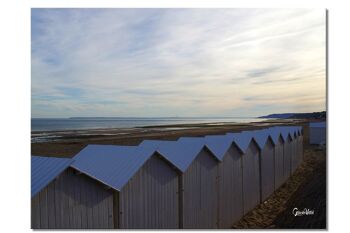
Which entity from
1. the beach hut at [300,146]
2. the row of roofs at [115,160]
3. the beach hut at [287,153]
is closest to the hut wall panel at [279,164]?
the beach hut at [287,153]

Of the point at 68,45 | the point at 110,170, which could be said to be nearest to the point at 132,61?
the point at 68,45

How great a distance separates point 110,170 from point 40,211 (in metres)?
1.23

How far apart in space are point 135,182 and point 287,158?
11662mm

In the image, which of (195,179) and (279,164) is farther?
(279,164)

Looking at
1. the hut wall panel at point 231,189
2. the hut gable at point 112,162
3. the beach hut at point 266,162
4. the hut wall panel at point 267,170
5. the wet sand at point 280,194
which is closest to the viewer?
the hut gable at point 112,162

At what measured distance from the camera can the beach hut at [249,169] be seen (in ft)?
30.9

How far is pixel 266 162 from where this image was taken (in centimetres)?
1159

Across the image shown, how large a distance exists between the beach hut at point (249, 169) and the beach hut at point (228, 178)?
0.26 m

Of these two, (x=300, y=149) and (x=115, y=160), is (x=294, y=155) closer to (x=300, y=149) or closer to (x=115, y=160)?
(x=300, y=149)

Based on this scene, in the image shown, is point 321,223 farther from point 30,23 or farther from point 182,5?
point 30,23

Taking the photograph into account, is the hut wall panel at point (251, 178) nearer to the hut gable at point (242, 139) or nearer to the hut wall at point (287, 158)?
the hut gable at point (242, 139)

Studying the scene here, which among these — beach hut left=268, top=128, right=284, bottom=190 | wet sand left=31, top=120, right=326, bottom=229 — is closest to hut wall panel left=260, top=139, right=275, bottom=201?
wet sand left=31, top=120, right=326, bottom=229

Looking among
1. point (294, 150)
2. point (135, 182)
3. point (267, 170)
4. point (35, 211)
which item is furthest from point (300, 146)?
point (35, 211)

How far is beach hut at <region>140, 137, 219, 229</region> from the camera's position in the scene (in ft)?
21.0
